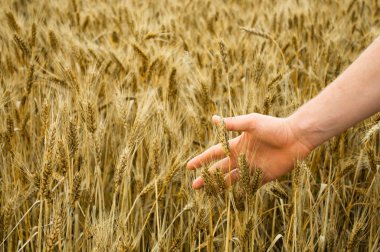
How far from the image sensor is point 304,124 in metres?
1.31

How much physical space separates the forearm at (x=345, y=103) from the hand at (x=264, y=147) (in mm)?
39

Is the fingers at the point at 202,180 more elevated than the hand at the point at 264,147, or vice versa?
the hand at the point at 264,147

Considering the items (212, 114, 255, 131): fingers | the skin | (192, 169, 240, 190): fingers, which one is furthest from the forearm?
(192, 169, 240, 190): fingers

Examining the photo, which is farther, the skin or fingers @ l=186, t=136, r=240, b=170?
fingers @ l=186, t=136, r=240, b=170

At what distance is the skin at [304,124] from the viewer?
1181 mm

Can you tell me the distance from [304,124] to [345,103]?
154 millimetres

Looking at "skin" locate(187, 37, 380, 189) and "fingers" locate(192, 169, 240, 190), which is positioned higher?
"skin" locate(187, 37, 380, 189)

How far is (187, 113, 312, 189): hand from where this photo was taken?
52.7 inches

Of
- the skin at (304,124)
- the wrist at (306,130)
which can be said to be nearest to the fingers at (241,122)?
the skin at (304,124)

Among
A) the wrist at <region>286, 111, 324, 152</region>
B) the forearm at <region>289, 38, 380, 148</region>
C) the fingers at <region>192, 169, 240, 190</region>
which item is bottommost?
the fingers at <region>192, 169, 240, 190</region>

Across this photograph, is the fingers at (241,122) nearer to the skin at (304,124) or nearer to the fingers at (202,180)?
the skin at (304,124)

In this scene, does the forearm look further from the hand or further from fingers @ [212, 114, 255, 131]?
fingers @ [212, 114, 255, 131]

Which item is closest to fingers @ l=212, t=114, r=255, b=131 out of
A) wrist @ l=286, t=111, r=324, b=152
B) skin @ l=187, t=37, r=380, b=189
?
skin @ l=187, t=37, r=380, b=189

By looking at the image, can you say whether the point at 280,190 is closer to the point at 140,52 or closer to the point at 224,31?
the point at 140,52
